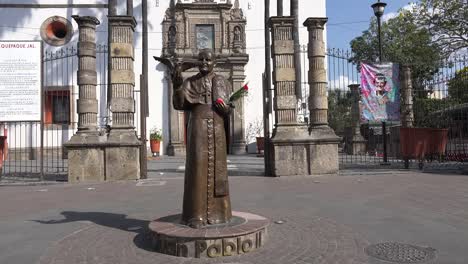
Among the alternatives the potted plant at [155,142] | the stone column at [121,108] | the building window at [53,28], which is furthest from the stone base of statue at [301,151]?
the building window at [53,28]

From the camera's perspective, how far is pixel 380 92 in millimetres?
12703

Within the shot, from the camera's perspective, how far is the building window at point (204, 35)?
22625 mm

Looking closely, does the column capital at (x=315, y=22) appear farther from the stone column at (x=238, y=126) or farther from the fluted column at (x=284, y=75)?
the stone column at (x=238, y=126)

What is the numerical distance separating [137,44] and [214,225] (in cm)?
1900

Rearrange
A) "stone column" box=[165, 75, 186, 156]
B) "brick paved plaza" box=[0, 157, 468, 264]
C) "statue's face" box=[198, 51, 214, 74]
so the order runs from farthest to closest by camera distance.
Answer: "stone column" box=[165, 75, 186, 156]
"statue's face" box=[198, 51, 214, 74]
"brick paved plaza" box=[0, 157, 468, 264]

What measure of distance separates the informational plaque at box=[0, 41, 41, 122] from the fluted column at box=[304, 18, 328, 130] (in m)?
→ 7.15

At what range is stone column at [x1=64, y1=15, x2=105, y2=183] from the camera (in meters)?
10.4

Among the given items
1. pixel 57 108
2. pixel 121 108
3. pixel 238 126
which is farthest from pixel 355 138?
pixel 57 108

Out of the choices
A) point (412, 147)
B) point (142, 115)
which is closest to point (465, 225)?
point (412, 147)

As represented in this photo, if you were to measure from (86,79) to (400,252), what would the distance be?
28.8ft

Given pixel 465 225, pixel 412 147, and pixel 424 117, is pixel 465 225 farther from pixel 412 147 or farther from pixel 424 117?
pixel 424 117

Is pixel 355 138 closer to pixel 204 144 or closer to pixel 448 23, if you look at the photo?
pixel 448 23

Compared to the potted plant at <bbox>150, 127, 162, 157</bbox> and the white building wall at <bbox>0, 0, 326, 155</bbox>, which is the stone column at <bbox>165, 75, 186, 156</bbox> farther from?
the potted plant at <bbox>150, 127, 162, 157</bbox>

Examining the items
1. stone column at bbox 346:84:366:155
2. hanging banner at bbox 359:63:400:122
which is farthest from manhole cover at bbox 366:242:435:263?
stone column at bbox 346:84:366:155
